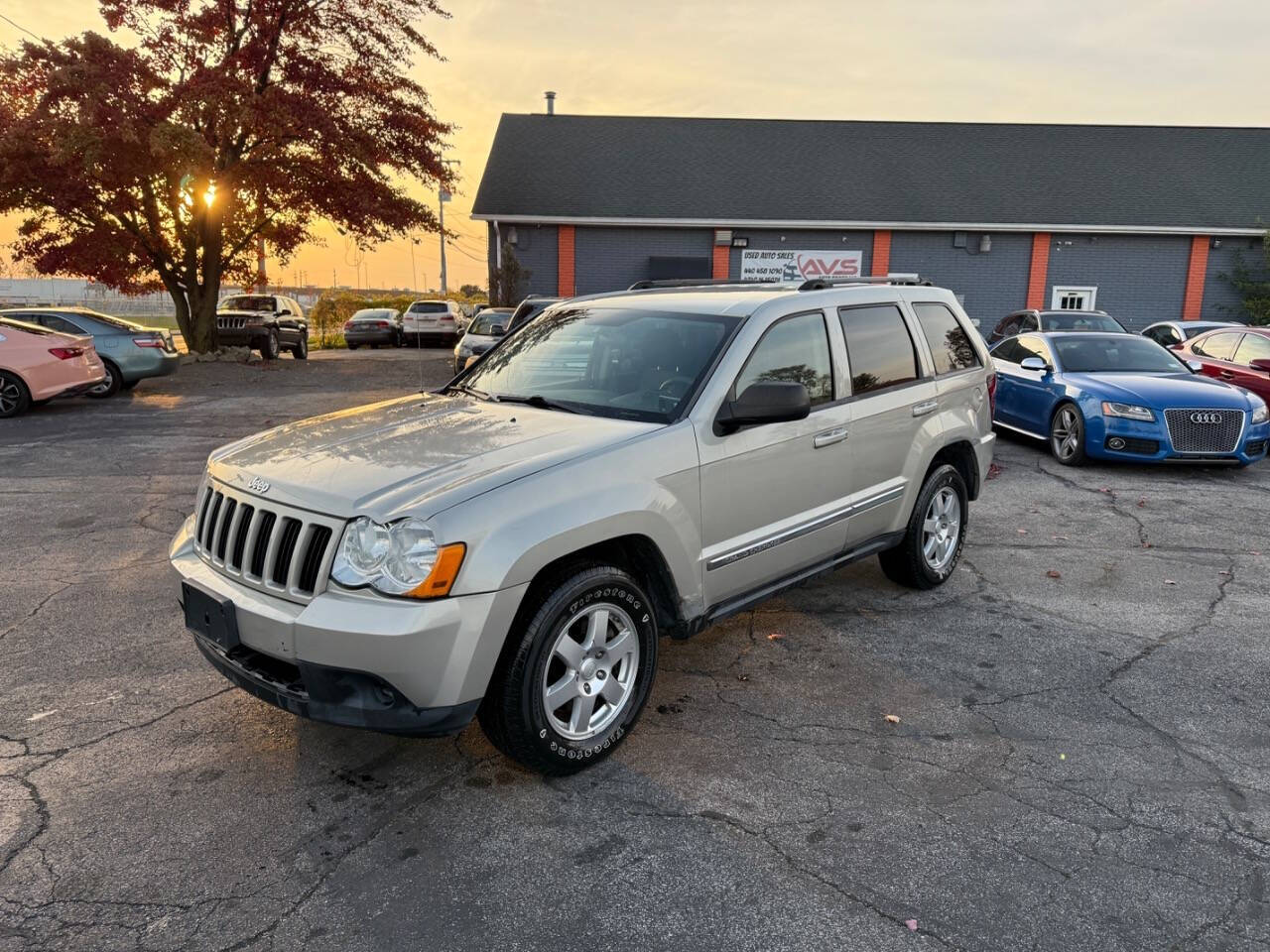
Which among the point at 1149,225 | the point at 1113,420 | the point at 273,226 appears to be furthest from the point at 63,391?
the point at 1149,225

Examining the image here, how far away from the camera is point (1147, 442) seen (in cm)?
891

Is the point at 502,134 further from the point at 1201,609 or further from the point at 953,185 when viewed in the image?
the point at 1201,609

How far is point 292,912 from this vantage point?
8.56 feet

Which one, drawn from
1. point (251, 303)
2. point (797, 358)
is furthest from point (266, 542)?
point (251, 303)

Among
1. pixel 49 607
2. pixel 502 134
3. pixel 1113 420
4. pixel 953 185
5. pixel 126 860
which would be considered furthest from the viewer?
pixel 502 134

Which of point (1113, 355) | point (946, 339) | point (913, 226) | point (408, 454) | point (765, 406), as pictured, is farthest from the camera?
point (913, 226)

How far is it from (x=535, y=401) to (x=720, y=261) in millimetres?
21251

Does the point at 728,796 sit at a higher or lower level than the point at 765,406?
lower

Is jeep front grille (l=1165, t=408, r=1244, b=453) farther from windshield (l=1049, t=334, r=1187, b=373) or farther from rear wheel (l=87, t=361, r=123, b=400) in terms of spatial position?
rear wheel (l=87, t=361, r=123, b=400)

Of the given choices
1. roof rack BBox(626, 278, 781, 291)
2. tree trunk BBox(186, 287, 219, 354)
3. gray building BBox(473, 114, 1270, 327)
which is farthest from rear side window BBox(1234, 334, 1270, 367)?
tree trunk BBox(186, 287, 219, 354)

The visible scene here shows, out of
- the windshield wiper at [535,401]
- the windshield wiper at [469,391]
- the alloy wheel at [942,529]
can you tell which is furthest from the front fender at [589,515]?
the alloy wheel at [942,529]

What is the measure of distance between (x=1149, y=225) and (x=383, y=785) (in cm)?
2642

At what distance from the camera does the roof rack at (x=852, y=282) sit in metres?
4.71

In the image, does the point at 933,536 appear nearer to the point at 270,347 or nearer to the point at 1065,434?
the point at 1065,434
